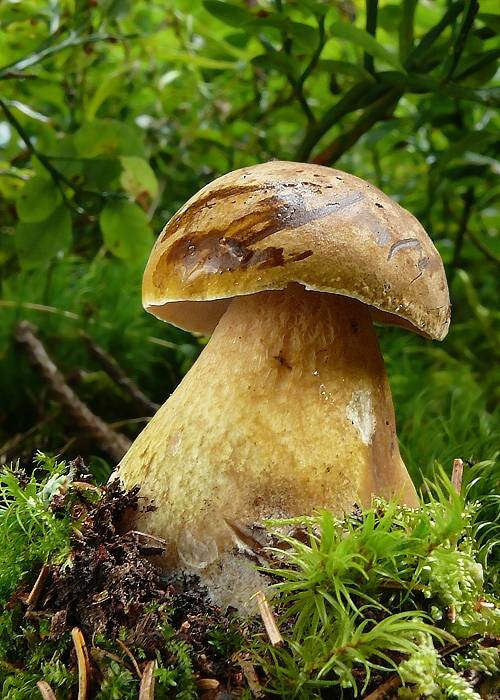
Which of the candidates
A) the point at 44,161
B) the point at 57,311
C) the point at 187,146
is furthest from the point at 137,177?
the point at 187,146

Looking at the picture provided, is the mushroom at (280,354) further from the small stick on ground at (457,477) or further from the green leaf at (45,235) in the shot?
the green leaf at (45,235)

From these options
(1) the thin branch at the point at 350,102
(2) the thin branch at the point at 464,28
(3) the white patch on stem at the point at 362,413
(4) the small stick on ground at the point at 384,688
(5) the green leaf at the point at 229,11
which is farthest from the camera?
(1) the thin branch at the point at 350,102

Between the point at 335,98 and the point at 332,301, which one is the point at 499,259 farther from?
the point at 332,301

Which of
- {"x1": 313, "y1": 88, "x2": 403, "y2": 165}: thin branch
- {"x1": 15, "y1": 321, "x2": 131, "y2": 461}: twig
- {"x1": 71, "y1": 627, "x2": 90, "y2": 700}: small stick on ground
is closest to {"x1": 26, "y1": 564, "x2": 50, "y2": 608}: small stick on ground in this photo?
{"x1": 71, "y1": 627, "x2": 90, "y2": 700}: small stick on ground

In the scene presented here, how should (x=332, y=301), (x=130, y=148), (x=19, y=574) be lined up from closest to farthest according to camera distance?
1. (x=19, y=574)
2. (x=332, y=301)
3. (x=130, y=148)

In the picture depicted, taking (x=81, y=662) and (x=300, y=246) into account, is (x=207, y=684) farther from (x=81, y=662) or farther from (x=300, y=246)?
(x=300, y=246)

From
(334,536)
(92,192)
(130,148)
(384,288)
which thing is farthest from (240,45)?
(334,536)

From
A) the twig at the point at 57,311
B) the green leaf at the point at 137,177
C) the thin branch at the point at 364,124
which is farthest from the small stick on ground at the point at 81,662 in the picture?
the thin branch at the point at 364,124
